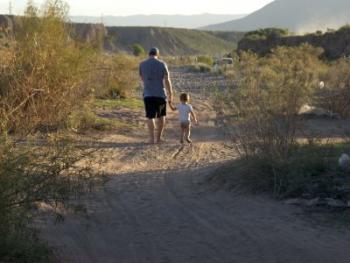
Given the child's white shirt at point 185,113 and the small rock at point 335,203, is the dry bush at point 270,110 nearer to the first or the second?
the small rock at point 335,203

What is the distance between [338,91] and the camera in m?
19.4

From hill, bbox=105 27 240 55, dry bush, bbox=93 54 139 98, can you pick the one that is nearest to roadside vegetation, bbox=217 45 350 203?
dry bush, bbox=93 54 139 98

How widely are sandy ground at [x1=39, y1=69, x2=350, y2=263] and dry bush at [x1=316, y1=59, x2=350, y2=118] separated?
9073 millimetres

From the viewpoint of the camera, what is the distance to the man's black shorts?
14328 millimetres

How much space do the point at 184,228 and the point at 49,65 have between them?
778cm

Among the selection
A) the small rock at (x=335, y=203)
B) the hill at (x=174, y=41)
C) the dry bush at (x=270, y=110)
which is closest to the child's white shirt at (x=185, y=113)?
the dry bush at (x=270, y=110)

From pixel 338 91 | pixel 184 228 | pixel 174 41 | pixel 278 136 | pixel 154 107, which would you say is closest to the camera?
pixel 184 228

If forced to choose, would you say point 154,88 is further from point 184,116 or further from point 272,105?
point 272,105

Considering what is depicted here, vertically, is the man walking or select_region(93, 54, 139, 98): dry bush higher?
the man walking

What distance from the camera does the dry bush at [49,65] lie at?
14.2m

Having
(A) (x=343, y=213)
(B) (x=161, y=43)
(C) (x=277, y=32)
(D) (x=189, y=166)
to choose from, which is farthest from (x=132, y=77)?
(B) (x=161, y=43)

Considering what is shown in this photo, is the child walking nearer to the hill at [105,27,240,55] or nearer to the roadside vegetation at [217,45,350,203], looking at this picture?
the roadside vegetation at [217,45,350,203]

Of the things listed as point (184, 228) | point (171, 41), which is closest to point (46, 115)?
point (184, 228)

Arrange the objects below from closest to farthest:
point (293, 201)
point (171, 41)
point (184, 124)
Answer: point (293, 201) → point (184, 124) → point (171, 41)
